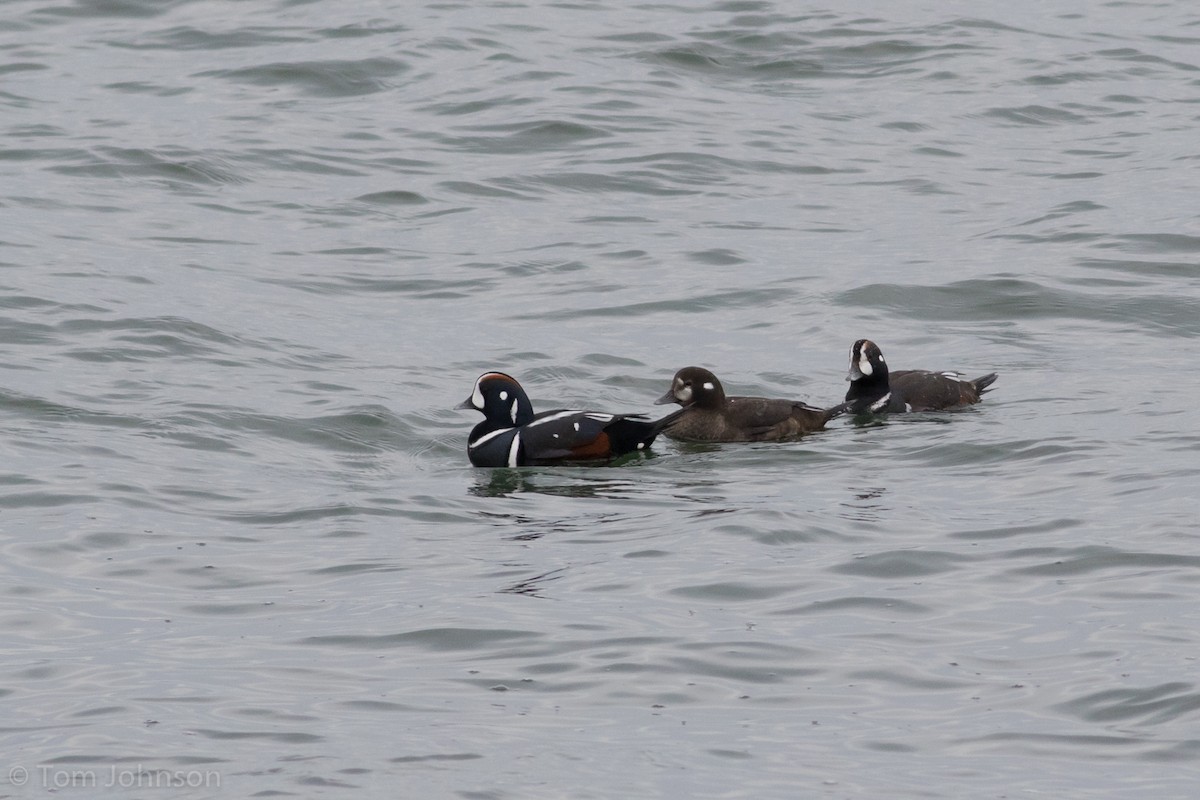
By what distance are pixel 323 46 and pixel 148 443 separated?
15.2 metres

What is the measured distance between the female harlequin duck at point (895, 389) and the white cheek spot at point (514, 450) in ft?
8.19

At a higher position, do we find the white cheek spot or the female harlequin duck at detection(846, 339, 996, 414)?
the female harlequin duck at detection(846, 339, 996, 414)

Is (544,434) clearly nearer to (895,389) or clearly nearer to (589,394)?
(589,394)

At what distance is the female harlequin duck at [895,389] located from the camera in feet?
42.0

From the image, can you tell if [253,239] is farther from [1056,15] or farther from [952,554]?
[1056,15]

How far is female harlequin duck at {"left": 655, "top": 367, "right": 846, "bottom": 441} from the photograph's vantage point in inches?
485

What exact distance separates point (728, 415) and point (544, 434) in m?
1.38

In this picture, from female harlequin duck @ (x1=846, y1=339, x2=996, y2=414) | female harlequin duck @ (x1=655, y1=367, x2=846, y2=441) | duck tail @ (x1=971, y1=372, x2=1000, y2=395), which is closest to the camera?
female harlequin duck @ (x1=655, y1=367, x2=846, y2=441)

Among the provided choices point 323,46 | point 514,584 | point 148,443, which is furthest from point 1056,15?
point 514,584

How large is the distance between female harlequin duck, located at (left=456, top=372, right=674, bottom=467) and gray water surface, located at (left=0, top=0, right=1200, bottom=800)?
267mm

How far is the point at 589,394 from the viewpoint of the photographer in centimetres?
1401

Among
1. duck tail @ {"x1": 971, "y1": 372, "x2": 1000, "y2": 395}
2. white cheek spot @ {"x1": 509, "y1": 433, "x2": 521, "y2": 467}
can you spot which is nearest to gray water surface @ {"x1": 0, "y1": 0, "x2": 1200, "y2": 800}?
white cheek spot @ {"x1": 509, "y1": 433, "x2": 521, "y2": 467}

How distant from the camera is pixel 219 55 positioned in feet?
85.5

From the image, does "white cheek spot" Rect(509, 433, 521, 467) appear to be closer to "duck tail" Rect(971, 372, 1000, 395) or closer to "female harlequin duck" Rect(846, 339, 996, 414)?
"female harlequin duck" Rect(846, 339, 996, 414)
